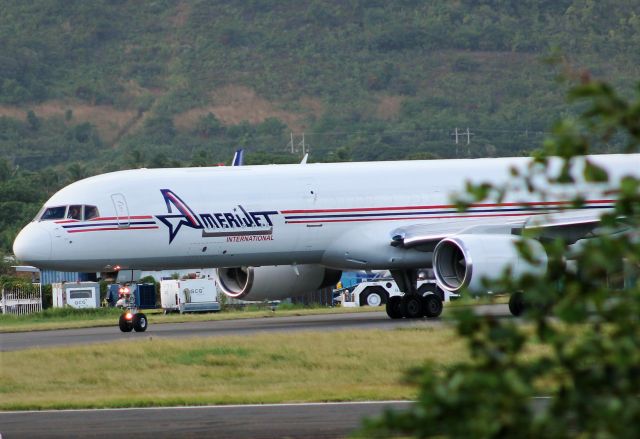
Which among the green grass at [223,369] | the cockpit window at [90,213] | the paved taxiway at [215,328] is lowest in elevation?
the green grass at [223,369]

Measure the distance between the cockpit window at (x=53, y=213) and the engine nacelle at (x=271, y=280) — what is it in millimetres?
5121

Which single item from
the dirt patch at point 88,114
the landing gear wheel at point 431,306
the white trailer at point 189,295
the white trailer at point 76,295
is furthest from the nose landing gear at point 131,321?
the dirt patch at point 88,114

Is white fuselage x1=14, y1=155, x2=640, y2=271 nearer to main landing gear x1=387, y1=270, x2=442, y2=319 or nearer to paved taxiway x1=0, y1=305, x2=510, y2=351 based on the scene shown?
main landing gear x1=387, y1=270, x2=442, y2=319

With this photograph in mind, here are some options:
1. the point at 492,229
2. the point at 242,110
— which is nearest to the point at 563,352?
the point at 492,229

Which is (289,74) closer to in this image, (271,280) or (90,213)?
(271,280)

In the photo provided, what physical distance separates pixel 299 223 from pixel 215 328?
3315 mm

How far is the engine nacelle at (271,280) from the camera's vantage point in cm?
3366

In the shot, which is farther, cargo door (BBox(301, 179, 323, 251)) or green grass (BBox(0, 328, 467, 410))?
cargo door (BBox(301, 179, 323, 251))

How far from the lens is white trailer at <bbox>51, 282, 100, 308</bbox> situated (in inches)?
2041

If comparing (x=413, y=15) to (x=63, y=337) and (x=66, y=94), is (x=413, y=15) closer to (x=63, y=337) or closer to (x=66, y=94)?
(x=66, y=94)

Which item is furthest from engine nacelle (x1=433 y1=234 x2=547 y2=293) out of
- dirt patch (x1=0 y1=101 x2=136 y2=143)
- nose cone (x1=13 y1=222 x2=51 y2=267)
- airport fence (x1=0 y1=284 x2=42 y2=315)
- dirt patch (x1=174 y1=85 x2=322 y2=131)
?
dirt patch (x1=174 y1=85 x2=322 y2=131)

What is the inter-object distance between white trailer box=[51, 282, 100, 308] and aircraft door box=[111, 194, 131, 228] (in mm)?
21882

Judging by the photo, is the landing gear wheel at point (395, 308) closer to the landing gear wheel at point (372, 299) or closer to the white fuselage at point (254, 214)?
the white fuselage at point (254, 214)

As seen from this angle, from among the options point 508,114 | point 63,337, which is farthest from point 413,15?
point 63,337
